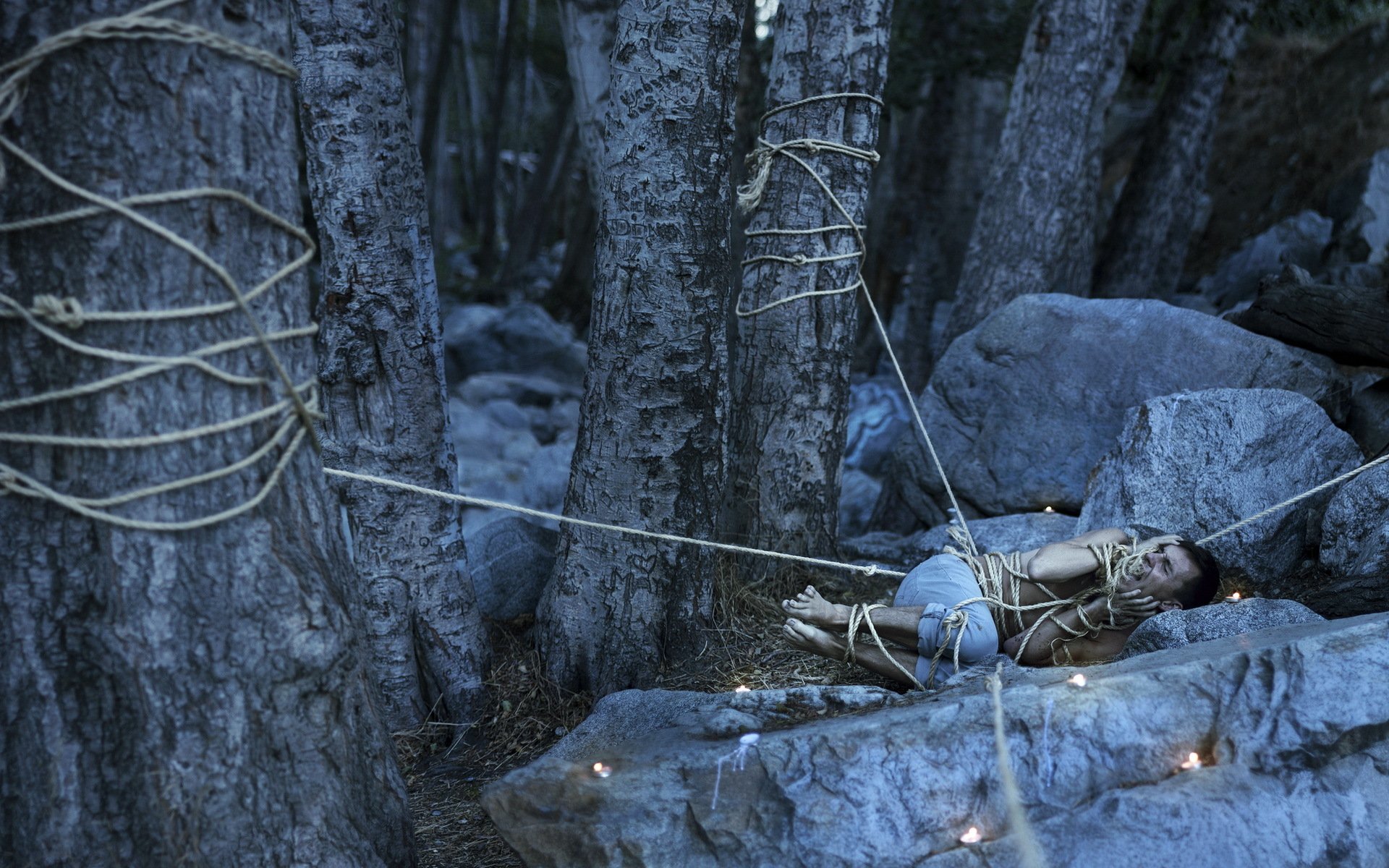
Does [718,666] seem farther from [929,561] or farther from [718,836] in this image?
[718,836]

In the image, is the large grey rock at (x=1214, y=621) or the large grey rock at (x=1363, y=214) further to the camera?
the large grey rock at (x=1363, y=214)

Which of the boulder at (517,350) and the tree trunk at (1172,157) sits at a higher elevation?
the tree trunk at (1172,157)

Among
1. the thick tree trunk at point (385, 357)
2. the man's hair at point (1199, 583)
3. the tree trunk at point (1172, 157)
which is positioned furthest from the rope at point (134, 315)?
the tree trunk at point (1172, 157)

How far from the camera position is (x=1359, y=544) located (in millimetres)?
3580

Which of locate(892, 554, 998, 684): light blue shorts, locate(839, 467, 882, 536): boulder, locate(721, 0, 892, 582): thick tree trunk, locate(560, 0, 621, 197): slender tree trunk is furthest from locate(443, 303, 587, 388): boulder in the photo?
locate(892, 554, 998, 684): light blue shorts

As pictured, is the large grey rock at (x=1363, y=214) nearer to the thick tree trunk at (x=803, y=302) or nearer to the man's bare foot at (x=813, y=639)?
the thick tree trunk at (x=803, y=302)

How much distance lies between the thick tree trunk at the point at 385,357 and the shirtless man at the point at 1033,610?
1250 mm

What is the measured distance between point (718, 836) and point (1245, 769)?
3.85 feet

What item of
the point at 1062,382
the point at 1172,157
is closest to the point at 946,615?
the point at 1062,382

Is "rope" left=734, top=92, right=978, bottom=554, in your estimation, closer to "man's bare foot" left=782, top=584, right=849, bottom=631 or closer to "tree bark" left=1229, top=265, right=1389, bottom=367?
"man's bare foot" left=782, top=584, right=849, bottom=631

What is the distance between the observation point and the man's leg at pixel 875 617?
3.48m

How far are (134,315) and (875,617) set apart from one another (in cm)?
243

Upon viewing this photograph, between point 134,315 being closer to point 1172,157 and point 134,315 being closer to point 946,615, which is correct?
point 946,615

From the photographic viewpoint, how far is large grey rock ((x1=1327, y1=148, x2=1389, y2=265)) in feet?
28.1
